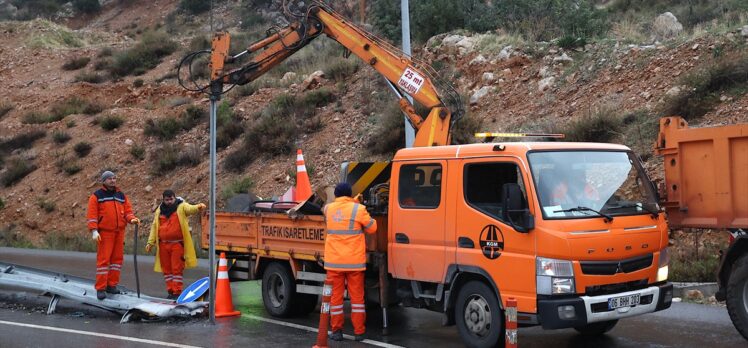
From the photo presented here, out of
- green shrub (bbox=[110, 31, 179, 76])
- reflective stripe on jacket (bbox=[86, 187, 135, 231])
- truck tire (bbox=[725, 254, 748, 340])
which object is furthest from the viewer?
green shrub (bbox=[110, 31, 179, 76])

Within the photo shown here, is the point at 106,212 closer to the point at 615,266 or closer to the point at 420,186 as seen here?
the point at 420,186

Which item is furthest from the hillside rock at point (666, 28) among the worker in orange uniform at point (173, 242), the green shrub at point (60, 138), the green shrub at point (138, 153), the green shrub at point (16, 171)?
the green shrub at point (16, 171)

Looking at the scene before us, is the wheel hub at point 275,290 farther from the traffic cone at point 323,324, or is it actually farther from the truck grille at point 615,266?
the truck grille at point 615,266

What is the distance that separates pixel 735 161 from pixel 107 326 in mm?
7539

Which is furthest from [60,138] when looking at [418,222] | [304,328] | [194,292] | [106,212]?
[418,222]

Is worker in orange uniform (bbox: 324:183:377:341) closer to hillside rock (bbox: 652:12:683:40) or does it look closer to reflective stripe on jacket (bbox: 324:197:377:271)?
reflective stripe on jacket (bbox: 324:197:377:271)

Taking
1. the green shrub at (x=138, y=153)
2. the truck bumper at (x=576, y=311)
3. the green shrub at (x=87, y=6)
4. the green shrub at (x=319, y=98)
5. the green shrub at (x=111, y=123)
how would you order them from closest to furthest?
1. the truck bumper at (x=576, y=311)
2. the green shrub at (x=319, y=98)
3. the green shrub at (x=138, y=153)
4. the green shrub at (x=111, y=123)
5. the green shrub at (x=87, y=6)

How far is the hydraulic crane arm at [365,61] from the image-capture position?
1143 centimetres

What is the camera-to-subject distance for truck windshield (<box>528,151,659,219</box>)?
7531 millimetres

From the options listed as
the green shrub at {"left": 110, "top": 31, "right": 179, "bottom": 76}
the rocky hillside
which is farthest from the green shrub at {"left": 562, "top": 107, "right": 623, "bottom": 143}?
the green shrub at {"left": 110, "top": 31, "right": 179, "bottom": 76}

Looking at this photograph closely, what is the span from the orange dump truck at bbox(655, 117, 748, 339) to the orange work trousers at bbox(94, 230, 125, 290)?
7.31 metres

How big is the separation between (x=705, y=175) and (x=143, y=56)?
40.8 meters

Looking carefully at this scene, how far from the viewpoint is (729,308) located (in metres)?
8.09

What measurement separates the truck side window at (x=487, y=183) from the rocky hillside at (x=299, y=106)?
8194mm
